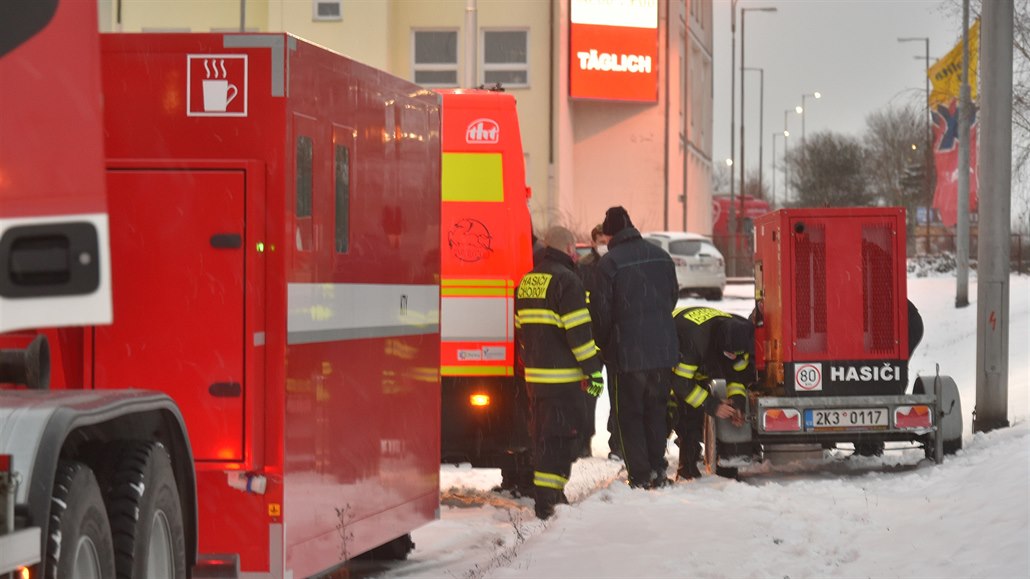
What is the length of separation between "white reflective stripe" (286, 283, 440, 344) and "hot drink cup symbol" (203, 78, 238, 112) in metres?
0.85

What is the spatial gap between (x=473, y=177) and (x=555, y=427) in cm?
220

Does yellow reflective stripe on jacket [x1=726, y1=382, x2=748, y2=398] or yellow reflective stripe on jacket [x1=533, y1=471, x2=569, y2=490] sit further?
yellow reflective stripe on jacket [x1=726, y1=382, x2=748, y2=398]

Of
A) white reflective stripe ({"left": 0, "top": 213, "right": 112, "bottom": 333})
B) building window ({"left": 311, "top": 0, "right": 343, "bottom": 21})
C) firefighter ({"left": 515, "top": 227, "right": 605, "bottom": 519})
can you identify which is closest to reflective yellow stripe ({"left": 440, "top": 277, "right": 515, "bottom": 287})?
firefighter ({"left": 515, "top": 227, "right": 605, "bottom": 519})

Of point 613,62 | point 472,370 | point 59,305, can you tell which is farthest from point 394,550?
point 613,62

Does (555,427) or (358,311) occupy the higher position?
(358,311)

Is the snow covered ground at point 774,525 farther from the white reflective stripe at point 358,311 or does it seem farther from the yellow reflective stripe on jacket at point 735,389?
the white reflective stripe at point 358,311

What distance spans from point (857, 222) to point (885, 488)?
219 centimetres

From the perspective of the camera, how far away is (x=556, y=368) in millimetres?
12195

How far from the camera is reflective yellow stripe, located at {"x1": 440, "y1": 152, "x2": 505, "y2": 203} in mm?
13180

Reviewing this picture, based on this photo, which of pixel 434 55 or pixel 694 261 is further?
pixel 434 55

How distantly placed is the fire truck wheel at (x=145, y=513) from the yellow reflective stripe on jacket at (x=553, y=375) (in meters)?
6.34

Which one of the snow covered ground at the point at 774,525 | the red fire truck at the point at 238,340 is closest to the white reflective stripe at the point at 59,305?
the red fire truck at the point at 238,340

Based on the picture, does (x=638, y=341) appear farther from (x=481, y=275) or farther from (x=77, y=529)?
(x=77, y=529)

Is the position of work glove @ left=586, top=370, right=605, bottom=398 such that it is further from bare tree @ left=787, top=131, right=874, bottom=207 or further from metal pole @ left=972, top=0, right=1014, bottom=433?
bare tree @ left=787, top=131, right=874, bottom=207
